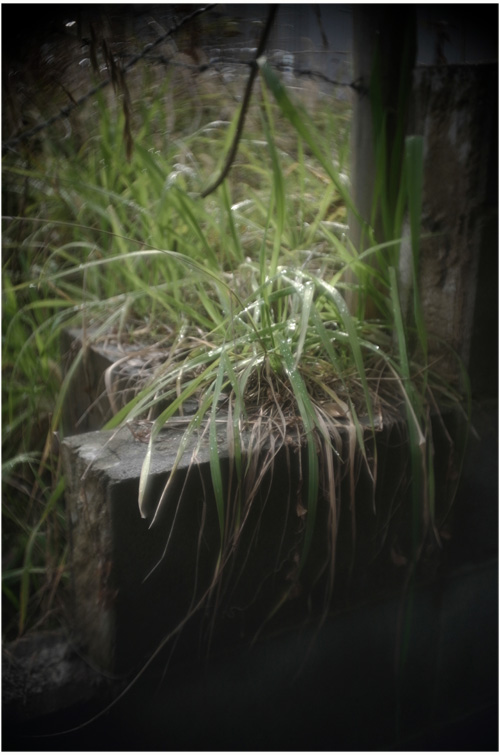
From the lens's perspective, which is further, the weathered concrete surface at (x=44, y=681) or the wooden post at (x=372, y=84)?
the wooden post at (x=372, y=84)

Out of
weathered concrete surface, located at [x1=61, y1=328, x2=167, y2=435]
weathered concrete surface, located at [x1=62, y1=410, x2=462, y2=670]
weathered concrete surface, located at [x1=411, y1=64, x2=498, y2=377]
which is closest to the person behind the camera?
weathered concrete surface, located at [x1=62, y1=410, x2=462, y2=670]

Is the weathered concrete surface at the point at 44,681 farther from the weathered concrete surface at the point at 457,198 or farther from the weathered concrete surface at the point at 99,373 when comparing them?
the weathered concrete surface at the point at 457,198

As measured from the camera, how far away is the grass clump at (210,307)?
1182mm

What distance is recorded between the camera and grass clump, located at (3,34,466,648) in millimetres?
1182

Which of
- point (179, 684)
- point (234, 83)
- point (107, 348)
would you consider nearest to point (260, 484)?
point (179, 684)

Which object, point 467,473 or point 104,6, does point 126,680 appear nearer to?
point 467,473

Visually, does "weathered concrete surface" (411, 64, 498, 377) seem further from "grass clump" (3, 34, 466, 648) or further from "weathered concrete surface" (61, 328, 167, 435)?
"weathered concrete surface" (61, 328, 167, 435)

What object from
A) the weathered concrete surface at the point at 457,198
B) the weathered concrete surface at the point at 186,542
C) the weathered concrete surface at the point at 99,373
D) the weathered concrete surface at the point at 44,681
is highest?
the weathered concrete surface at the point at 457,198

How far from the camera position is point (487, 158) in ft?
4.22

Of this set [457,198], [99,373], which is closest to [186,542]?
[99,373]

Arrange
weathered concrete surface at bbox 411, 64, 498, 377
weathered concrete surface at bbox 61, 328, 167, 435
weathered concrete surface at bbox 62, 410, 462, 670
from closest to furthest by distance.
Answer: weathered concrete surface at bbox 62, 410, 462, 670 < weathered concrete surface at bbox 411, 64, 498, 377 < weathered concrete surface at bbox 61, 328, 167, 435

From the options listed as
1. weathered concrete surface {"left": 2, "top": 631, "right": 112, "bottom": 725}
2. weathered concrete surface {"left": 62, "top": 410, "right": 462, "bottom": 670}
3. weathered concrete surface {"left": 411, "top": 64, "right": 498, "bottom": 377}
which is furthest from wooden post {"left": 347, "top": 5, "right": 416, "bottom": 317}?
weathered concrete surface {"left": 2, "top": 631, "right": 112, "bottom": 725}

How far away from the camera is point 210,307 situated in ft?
4.63

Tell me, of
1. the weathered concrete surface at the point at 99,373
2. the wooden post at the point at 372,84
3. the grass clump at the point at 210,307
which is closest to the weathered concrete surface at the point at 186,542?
the grass clump at the point at 210,307
